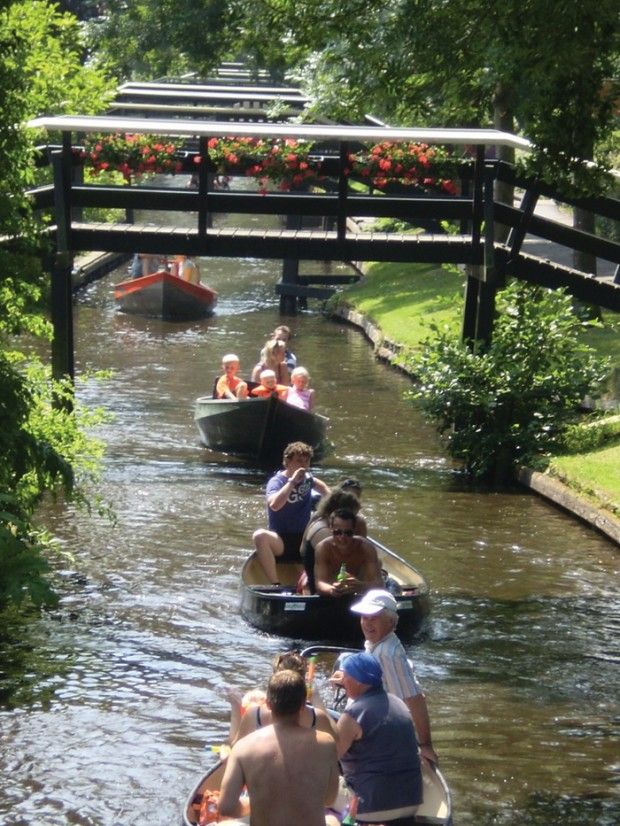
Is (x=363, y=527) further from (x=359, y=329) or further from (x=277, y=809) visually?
(x=359, y=329)

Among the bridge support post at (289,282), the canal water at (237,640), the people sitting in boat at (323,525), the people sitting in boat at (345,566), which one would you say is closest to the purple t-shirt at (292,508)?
the canal water at (237,640)

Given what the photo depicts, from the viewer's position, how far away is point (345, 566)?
12.7 metres

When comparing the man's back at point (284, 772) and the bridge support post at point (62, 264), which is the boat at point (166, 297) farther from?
the man's back at point (284, 772)

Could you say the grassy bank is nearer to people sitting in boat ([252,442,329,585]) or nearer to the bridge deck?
the bridge deck

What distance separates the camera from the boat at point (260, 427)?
2044cm

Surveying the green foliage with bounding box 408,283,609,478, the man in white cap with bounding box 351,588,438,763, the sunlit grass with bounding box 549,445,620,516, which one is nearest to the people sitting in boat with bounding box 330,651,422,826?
the man in white cap with bounding box 351,588,438,763

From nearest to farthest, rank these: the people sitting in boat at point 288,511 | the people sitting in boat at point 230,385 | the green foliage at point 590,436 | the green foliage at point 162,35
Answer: the people sitting in boat at point 288,511, the green foliage at point 590,436, the people sitting in boat at point 230,385, the green foliage at point 162,35

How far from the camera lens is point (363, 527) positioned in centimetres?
1291

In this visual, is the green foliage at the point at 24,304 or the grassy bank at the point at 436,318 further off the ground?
the green foliage at the point at 24,304

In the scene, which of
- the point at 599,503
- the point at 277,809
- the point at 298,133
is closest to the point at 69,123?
the point at 298,133

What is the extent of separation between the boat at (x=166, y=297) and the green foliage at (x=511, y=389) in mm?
14804

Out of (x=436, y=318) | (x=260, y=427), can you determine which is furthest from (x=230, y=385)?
(x=436, y=318)

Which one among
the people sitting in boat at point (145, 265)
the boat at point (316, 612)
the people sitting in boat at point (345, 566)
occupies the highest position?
the people sitting in boat at point (345, 566)

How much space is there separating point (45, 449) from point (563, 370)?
922 centimetres
